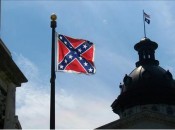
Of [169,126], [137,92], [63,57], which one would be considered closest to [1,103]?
[63,57]

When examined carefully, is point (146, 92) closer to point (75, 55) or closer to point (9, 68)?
point (75, 55)

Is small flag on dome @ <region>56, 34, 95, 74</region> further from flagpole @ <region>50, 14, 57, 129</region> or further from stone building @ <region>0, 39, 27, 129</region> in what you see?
stone building @ <region>0, 39, 27, 129</region>

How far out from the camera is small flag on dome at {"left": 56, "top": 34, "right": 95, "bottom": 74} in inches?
540

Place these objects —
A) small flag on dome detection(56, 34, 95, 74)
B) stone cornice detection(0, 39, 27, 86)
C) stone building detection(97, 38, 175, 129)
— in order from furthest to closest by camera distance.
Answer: stone building detection(97, 38, 175, 129) → small flag on dome detection(56, 34, 95, 74) → stone cornice detection(0, 39, 27, 86)

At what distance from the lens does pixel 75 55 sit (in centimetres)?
1415

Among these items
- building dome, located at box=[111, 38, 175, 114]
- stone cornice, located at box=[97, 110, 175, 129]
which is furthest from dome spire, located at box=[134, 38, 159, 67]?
stone cornice, located at box=[97, 110, 175, 129]

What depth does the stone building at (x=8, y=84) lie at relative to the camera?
486 inches

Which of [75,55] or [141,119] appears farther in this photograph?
[141,119]

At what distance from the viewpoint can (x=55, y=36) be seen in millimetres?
13547

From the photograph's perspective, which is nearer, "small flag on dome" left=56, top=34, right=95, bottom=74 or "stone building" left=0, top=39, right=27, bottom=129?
"stone building" left=0, top=39, right=27, bottom=129

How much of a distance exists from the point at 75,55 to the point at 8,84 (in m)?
2.22

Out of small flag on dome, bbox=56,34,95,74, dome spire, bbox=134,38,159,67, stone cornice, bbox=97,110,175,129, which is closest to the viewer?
small flag on dome, bbox=56,34,95,74

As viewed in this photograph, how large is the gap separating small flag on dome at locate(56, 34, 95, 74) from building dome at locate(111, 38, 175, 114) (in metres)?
45.9

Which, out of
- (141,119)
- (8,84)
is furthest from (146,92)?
(8,84)
